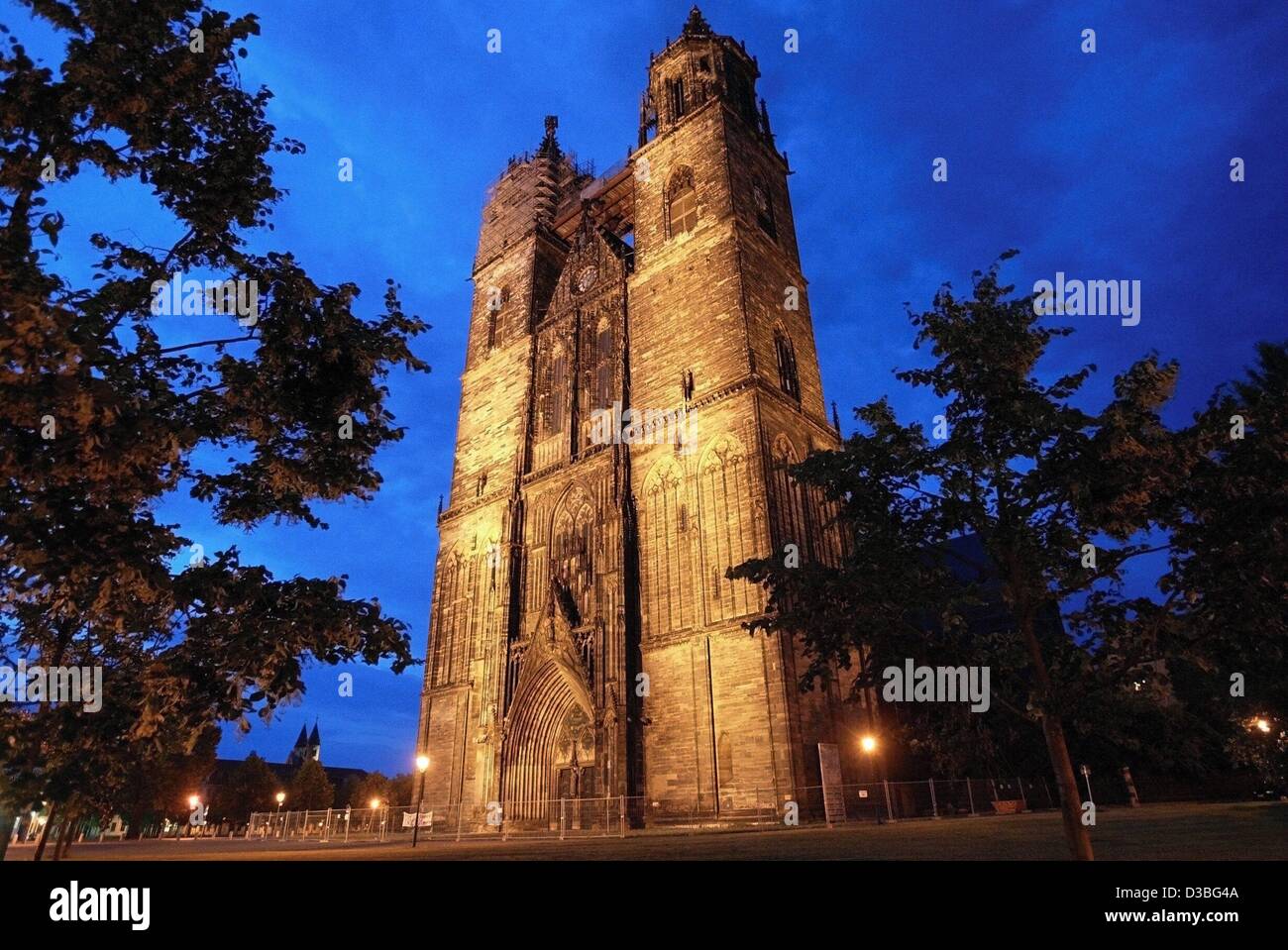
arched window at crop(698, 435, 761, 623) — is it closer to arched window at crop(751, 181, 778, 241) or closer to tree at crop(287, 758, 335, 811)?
arched window at crop(751, 181, 778, 241)

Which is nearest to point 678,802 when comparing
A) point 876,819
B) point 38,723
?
point 876,819

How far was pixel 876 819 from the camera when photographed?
21578mm

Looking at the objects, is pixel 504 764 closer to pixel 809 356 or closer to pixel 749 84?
pixel 809 356

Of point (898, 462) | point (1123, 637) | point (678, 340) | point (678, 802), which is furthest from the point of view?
point (678, 340)

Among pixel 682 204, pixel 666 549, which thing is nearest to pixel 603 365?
pixel 682 204

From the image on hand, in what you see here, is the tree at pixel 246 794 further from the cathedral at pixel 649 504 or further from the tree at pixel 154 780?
the cathedral at pixel 649 504

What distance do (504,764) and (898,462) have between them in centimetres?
2224

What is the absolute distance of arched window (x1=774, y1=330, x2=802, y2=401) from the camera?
3095 cm

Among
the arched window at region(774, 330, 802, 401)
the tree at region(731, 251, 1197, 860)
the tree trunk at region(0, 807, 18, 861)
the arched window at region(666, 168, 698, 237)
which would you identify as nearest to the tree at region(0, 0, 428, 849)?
the tree trunk at region(0, 807, 18, 861)

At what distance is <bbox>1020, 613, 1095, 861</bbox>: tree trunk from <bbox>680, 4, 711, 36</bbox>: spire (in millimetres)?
39914

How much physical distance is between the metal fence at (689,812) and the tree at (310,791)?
38.5 meters

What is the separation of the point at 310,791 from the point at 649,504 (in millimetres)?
57170

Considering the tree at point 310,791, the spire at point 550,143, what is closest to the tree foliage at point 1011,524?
the spire at point 550,143

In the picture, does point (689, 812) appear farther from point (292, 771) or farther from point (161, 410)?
point (292, 771)
